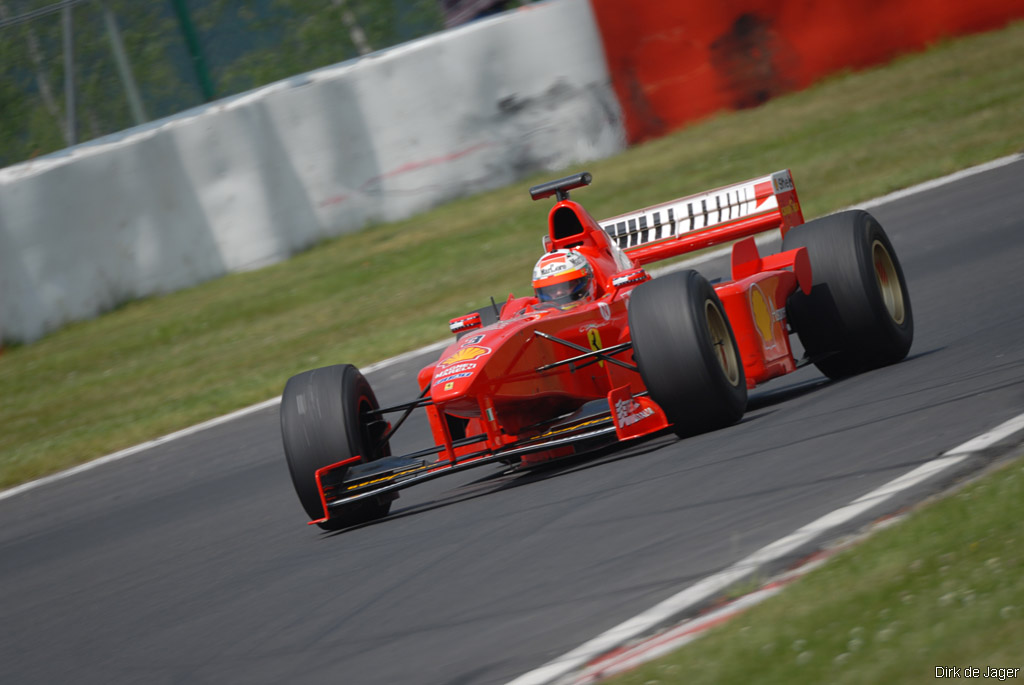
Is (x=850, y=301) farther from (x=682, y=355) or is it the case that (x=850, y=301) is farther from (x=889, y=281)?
(x=682, y=355)

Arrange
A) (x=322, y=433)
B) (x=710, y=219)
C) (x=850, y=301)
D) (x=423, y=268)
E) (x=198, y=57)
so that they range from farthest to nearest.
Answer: (x=198, y=57) → (x=423, y=268) → (x=710, y=219) → (x=850, y=301) → (x=322, y=433)

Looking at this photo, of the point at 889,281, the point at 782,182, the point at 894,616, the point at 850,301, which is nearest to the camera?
the point at 894,616

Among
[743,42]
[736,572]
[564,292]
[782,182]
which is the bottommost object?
[736,572]

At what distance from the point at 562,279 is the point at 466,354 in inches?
41.2

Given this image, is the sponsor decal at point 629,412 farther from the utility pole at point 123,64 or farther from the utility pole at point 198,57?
the utility pole at point 198,57

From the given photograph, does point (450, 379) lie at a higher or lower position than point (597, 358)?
higher

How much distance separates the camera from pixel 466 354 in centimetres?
723

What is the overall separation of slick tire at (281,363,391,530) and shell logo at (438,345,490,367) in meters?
0.61

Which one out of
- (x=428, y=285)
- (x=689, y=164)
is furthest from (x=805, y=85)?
(x=428, y=285)

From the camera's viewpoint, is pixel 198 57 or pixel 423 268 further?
pixel 198 57

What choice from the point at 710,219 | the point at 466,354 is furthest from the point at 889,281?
the point at 466,354

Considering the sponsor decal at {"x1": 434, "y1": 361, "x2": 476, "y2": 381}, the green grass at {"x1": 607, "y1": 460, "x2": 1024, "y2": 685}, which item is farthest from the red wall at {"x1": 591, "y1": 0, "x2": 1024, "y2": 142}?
the green grass at {"x1": 607, "y1": 460, "x2": 1024, "y2": 685}

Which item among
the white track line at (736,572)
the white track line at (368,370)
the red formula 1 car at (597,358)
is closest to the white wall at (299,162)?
the white track line at (368,370)

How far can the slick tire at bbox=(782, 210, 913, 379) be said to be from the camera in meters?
7.98
